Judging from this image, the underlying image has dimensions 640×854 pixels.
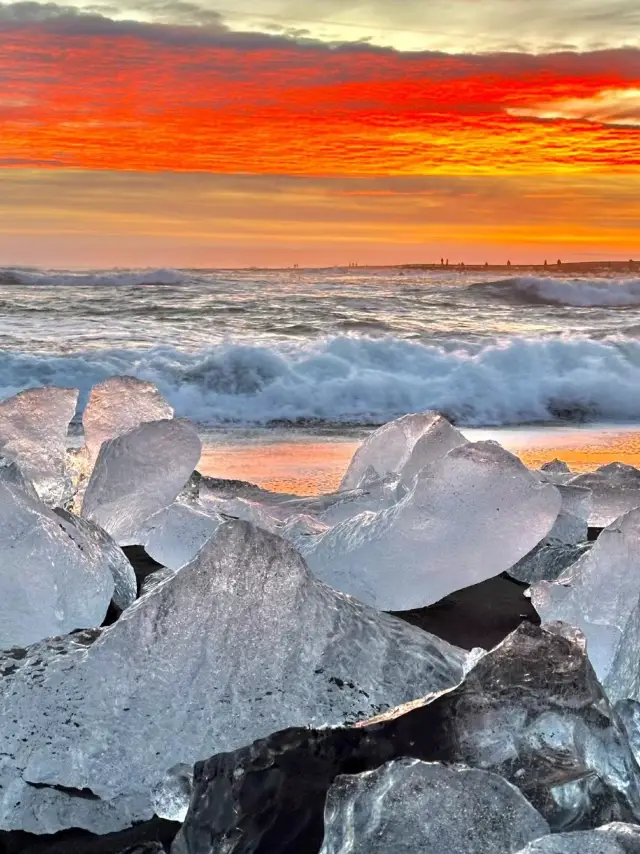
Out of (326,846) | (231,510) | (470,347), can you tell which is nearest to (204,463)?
(231,510)

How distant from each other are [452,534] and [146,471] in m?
0.84

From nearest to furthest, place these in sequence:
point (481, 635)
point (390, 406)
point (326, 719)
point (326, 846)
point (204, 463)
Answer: point (326, 846) → point (326, 719) → point (481, 635) → point (204, 463) → point (390, 406)

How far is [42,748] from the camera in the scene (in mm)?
1373

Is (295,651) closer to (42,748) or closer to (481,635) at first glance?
(42,748)

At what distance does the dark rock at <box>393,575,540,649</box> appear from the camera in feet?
6.41

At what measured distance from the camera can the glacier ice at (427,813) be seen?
3.61 feet

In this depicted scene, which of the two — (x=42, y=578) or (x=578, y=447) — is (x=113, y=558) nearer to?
(x=42, y=578)

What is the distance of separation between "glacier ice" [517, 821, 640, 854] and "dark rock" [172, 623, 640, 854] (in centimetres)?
15

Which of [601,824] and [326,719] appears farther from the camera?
[326,719]

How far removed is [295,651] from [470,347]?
8.85 metres

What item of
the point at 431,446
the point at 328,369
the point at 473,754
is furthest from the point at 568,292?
the point at 473,754

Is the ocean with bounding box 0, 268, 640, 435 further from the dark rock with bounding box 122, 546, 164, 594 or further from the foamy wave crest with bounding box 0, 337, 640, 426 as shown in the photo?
the dark rock with bounding box 122, 546, 164, 594

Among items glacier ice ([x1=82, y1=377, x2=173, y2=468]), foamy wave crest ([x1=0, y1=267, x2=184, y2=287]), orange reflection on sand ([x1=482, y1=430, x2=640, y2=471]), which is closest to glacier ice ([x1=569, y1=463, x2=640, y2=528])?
glacier ice ([x1=82, y1=377, x2=173, y2=468])

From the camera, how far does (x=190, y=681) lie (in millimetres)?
1425
